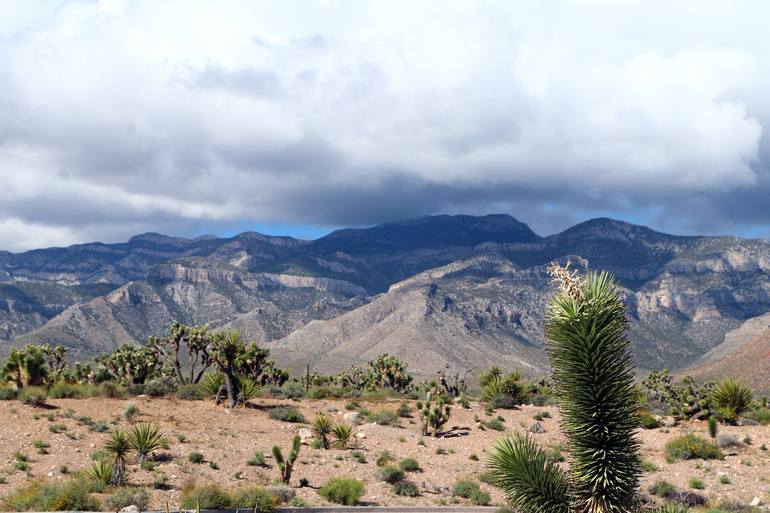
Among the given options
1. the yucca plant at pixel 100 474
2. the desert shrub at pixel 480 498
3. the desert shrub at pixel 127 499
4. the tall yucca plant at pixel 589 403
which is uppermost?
the tall yucca plant at pixel 589 403

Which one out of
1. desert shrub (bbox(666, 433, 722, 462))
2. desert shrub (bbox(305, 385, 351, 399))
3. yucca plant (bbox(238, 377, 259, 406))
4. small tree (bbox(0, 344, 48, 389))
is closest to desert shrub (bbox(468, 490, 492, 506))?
desert shrub (bbox(666, 433, 722, 462))

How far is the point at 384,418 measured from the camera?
1363 inches

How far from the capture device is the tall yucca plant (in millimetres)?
7391

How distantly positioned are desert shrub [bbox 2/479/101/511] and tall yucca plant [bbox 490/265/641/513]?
47.9ft

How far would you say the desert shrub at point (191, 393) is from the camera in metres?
36.7

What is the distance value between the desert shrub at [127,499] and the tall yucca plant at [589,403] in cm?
1423

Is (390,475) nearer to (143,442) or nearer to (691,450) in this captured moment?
(143,442)

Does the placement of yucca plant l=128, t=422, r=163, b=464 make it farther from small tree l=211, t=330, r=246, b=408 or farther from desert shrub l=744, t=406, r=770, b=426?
desert shrub l=744, t=406, r=770, b=426

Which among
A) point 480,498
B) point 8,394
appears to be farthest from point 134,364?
point 480,498

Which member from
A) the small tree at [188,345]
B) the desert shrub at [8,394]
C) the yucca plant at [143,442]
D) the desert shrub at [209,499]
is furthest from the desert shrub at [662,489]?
the small tree at [188,345]

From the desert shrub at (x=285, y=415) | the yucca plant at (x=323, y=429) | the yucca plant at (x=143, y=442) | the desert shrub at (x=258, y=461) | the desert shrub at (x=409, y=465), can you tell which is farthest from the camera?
the desert shrub at (x=285, y=415)

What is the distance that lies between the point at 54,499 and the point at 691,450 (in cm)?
2351

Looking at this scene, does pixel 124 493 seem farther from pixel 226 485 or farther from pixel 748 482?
pixel 748 482

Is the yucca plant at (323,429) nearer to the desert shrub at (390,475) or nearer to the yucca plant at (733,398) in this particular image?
the desert shrub at (390,475)
